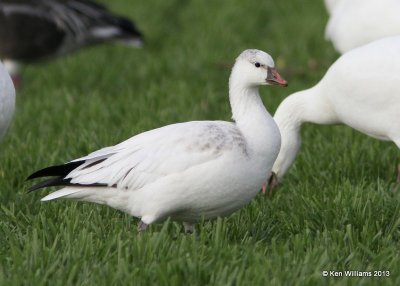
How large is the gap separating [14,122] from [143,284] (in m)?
4.12

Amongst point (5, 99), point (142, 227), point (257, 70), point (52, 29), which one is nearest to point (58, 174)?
point (142, 227)

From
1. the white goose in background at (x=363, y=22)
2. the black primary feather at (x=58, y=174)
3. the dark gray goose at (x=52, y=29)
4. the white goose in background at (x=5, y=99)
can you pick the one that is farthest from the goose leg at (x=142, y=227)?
the dark gray goose at (x=52, y=29)

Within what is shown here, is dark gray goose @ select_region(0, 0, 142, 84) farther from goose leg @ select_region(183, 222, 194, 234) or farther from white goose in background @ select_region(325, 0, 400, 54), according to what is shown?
goose leg @ select_region(183, 222, 194, 234)

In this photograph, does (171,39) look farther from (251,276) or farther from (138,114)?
(251,276)

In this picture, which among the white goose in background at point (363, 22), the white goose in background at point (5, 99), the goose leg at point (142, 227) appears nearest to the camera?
the goose leg at point (142, 227)

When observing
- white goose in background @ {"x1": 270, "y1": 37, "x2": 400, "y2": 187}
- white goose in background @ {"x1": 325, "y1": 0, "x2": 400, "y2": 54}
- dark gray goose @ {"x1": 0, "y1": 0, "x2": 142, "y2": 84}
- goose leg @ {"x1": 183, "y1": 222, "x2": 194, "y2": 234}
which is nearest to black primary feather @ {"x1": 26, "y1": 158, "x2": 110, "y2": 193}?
goose leg @ {"x1": 183, "y1": 222, "x2": 194, "y2": 234}

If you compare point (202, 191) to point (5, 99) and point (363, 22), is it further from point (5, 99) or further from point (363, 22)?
point (363, 22)

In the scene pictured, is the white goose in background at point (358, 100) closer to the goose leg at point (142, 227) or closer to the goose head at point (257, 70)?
the goose head at point (257, 70)

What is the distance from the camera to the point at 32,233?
4566 mm

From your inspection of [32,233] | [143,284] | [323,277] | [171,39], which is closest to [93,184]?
[32,233]

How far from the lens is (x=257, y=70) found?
4.70 metres

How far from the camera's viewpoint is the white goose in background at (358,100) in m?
5.58

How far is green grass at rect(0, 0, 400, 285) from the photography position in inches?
157

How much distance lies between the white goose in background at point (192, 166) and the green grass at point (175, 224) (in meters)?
0.15
